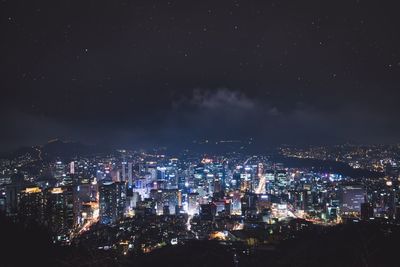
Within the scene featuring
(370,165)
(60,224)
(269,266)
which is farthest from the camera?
(370,165)

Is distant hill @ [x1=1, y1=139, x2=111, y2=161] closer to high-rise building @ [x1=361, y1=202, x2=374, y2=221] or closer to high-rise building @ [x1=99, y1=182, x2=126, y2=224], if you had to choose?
high-rise building @ [x1=99, y1=182, x2=126, y2=224]

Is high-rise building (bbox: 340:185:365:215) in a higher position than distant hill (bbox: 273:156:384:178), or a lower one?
lower

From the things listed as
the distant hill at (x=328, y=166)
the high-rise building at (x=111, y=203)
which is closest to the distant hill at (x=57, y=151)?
the high-rise building at (x=111, y=203)

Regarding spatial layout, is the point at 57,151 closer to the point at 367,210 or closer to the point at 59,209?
the point at 59,209

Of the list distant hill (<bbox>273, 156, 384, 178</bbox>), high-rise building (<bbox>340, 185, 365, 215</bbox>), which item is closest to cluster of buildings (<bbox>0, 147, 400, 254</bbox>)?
high-rise building (<bbox>340, 185, 365, 215</bbox>)

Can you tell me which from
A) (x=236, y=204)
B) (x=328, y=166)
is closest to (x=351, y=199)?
(x=236, y=204)

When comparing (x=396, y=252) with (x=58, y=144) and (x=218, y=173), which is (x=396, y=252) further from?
(x=58, y=144)

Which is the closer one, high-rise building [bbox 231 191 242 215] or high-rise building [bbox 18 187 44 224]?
high-rise building [bbox 18 187 44 224]

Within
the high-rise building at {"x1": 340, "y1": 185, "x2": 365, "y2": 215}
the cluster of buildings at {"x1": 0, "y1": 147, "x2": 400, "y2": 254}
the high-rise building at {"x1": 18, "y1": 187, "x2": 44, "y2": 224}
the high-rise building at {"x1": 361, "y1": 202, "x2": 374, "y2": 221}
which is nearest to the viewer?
the cluster of buildings at {"x1": 0, "y1": 147, "x2": 400, "y2": 254}

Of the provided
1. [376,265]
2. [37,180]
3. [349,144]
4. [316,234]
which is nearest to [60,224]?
[37,180]
